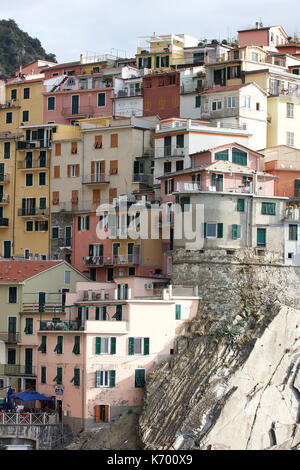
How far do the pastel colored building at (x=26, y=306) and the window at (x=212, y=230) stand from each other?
1135 centimetres

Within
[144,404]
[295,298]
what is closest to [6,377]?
[144,404]

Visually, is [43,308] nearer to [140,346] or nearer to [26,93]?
[140,346]

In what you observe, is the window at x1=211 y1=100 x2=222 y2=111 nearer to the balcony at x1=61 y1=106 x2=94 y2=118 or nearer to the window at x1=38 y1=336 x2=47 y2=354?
the balcony at x1=61 y1=106 x2=94 y2=118

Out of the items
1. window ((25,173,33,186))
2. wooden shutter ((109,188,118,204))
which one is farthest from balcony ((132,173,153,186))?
window ((25,173,33,186))

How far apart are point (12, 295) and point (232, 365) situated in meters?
18.8

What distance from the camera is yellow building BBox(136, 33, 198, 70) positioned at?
120 metres

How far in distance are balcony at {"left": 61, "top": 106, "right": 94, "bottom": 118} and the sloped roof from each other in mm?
20422

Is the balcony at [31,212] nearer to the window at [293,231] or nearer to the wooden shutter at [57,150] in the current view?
the wooden shutter at [57,150]

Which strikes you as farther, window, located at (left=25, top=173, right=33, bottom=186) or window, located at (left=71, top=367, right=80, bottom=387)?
window, located at (left=25, top=173, right=33, bottom=186)

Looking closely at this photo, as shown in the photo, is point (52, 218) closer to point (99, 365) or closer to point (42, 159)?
point (42, 159)

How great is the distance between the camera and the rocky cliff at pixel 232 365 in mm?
80500

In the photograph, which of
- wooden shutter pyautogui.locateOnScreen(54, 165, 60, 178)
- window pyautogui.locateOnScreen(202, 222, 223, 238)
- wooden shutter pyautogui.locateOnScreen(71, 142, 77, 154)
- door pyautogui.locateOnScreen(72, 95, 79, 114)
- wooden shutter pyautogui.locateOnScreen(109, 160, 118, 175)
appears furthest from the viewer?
door pyautogui.locateOnScreen(72, 95, 79, 114)

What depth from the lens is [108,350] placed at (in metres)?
83.9

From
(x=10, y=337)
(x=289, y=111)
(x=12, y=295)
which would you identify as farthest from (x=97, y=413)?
(x=289, y=111)
